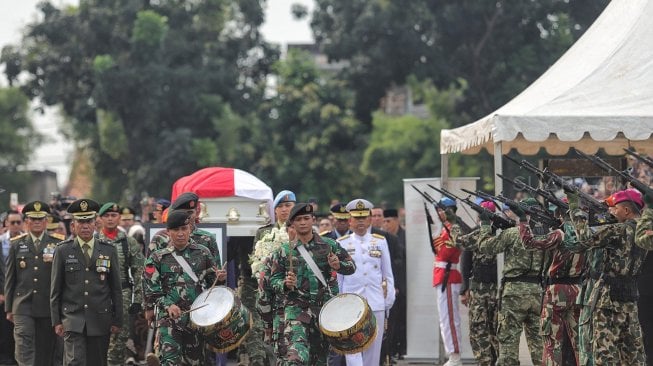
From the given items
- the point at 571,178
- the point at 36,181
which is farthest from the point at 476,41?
the point at 571,178

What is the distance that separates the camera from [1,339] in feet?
66.3

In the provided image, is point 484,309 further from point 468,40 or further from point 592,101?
point 468,40

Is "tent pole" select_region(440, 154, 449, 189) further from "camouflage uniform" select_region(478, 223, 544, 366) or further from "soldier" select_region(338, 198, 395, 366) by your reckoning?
"camouflage uniform" select_region(478, 223, 544, 366)

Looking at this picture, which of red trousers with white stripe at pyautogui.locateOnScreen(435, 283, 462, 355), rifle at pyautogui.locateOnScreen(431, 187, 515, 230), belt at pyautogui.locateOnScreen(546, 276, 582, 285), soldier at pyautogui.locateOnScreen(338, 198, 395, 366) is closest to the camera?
belt at pyautogui.locateOnScreen(546, 276, 582, 285)

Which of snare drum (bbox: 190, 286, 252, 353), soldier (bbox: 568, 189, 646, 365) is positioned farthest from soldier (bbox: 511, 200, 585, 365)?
snare drum (bbox: 190, 286, 252, 353)

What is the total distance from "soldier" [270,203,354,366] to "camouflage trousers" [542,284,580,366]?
228 centimetres

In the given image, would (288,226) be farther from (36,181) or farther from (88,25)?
(36,181)

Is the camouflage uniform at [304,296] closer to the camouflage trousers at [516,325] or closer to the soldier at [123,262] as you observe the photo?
the camouflage trousers at [516,325]

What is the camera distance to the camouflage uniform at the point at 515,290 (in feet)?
49.0

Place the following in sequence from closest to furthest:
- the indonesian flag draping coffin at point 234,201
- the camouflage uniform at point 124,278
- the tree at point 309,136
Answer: the indonesian flag draping coffin at point 234,201, the camouflage uniform at point 124,278, the tree at point 309,136

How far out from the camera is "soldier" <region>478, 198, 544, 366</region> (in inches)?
587

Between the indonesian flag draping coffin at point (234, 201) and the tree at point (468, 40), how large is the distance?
30044 mm

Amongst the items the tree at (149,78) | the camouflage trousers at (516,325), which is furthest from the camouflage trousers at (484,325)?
the tree at (149,78)

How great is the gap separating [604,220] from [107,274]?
17.4 feet
